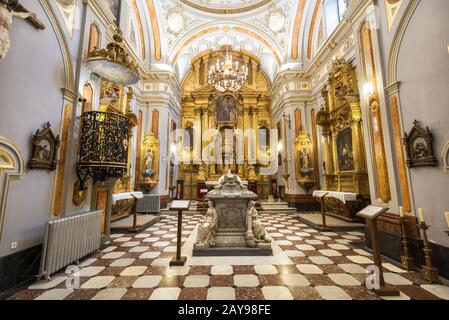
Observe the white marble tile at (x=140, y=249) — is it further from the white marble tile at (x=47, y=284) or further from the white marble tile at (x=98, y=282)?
the white marble tile at (x=47, y=284)

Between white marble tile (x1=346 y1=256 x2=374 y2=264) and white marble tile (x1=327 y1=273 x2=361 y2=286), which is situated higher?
white marble tile (x1=327 y1=273 x2=361 y2=286)

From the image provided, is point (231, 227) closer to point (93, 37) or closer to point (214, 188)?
point (214, 188)

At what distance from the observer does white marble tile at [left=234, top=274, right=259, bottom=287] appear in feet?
8.38

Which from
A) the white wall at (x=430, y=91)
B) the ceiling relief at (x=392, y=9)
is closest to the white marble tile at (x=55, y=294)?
the white wall at (x=430, y=91)

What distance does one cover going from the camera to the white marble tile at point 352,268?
290 centimetres

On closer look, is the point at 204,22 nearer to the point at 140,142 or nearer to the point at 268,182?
the point at 140,142

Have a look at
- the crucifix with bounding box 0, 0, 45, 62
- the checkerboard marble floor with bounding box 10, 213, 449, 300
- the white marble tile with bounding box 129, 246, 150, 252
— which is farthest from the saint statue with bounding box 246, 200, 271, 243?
the crucifix with bounding box 0, 0, 45, 62

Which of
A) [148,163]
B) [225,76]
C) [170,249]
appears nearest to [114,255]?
[170,249]

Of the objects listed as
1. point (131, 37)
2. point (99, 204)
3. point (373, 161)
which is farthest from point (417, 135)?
point (131, 37)

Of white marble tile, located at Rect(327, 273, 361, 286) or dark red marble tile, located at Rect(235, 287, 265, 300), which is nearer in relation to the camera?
dark red marble tile, located at Rect(235, 287, 265, 300)

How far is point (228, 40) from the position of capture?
465 inches

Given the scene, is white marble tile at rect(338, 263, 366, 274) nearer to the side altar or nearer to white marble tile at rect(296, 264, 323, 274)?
white marble tile at rect(296, 264, 323, 274)

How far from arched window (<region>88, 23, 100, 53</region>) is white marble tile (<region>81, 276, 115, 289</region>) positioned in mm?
4111

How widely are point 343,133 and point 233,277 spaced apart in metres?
5.97
